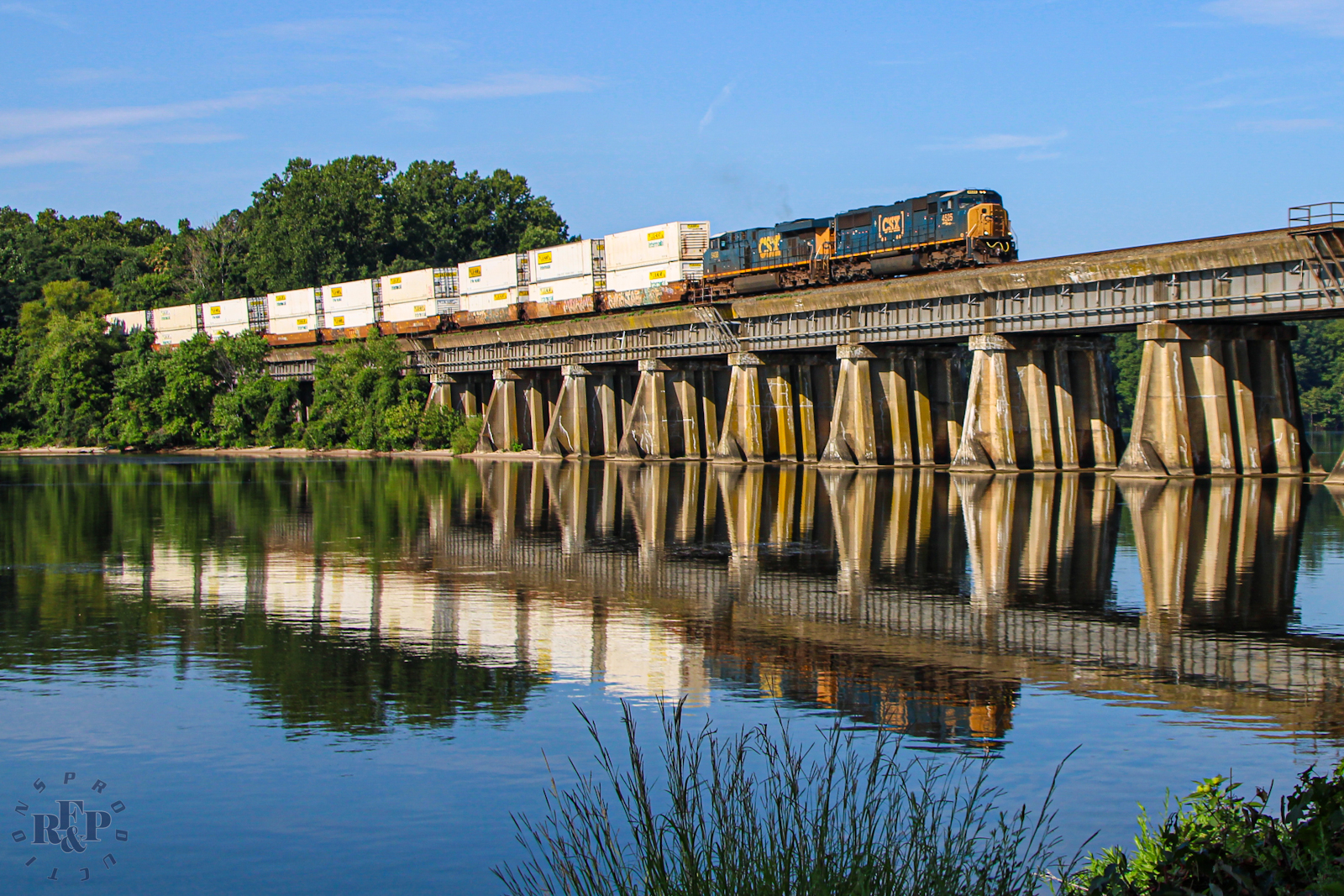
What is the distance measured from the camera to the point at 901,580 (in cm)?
1966

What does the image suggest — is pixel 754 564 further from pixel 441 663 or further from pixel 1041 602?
pixel 441 663

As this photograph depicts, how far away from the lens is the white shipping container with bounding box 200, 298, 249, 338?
9012cm

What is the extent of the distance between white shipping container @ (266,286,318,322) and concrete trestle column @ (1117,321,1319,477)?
2436 inches

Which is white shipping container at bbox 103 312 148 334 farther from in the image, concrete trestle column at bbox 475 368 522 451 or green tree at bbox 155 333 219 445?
concrete trestle column at bbox 475 368 522 451

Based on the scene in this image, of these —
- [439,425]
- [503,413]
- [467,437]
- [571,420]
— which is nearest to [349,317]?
[439,425]

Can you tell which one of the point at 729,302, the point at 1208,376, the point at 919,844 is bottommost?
the point at 919,844

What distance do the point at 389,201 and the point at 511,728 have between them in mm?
121972

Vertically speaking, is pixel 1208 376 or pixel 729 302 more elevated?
pixel 729 302

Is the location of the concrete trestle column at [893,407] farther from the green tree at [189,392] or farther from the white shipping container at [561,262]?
the green tree at [189,392]

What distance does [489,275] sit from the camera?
7231 centimetres

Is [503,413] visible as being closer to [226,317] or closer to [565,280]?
[565,280]

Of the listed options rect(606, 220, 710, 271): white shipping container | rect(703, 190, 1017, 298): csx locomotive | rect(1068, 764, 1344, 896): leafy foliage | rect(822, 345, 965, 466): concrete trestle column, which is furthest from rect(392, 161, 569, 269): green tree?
rect(1068, 764, 1344, 896): leafy foliage

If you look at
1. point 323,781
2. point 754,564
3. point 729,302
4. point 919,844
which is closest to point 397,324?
point 729,302

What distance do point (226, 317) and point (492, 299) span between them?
2957 cm
